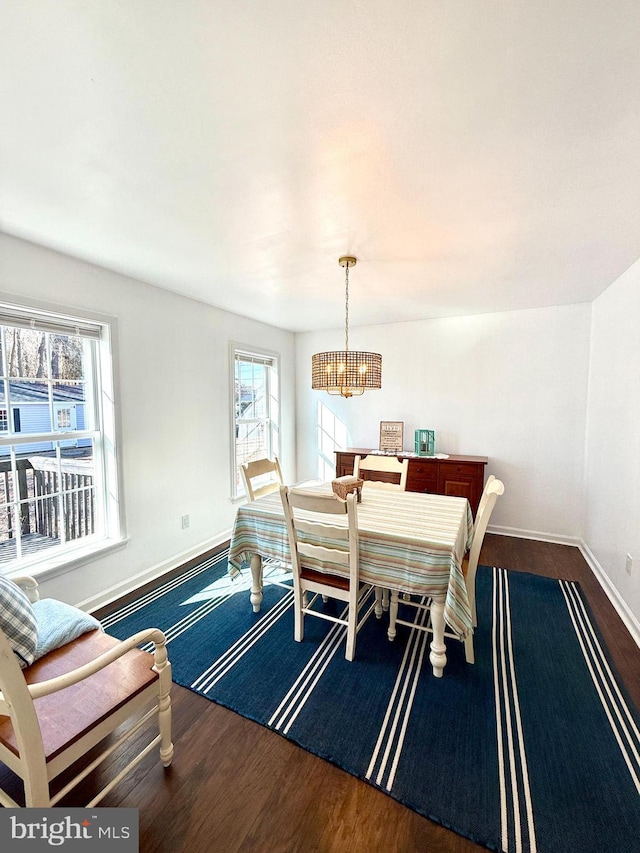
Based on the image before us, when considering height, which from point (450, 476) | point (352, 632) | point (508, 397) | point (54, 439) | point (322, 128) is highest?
point (322, 128)

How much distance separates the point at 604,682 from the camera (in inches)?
72.1

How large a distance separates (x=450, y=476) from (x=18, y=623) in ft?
11.6

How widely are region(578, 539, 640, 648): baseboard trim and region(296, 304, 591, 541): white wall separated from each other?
0.42m

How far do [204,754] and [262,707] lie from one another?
0.30 meters

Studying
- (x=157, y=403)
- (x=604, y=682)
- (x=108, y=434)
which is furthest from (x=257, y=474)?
(x=604, y=682)

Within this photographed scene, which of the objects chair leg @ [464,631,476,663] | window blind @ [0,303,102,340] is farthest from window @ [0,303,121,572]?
chair leg @ [464,631,476,663]

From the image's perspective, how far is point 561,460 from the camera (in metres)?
3.61

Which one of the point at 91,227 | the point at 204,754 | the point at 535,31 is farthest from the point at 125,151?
the point at 204,754

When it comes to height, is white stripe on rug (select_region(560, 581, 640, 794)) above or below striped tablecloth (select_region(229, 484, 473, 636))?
below

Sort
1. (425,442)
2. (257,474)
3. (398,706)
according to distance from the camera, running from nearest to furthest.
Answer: (398,706) → (257,474) → (425,442)

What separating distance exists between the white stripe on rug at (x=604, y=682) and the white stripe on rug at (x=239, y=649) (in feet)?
6.00

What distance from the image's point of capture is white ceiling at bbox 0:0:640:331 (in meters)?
0.91

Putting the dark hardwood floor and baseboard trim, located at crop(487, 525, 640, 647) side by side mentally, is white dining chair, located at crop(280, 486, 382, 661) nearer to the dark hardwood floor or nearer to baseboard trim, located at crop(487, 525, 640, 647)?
the dark hardwood floor

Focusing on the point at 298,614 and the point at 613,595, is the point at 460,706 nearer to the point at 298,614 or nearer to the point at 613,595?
the point at 298,614
